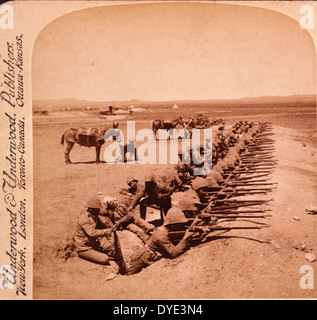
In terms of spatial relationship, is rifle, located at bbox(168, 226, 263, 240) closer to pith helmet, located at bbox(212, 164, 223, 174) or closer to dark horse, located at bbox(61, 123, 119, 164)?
pith helmet, located at bbox(212, 164, 223, 174)

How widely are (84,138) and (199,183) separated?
168 cm

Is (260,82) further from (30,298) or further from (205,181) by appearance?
(30,298)

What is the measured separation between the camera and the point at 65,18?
199 inches

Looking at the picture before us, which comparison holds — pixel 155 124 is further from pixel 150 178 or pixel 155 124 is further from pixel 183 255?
pixel 183 255

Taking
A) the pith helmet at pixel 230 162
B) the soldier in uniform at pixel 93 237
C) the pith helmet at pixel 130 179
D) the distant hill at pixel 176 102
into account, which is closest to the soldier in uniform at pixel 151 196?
the pith helmet at pixel 130 179

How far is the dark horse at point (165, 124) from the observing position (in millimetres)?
5182

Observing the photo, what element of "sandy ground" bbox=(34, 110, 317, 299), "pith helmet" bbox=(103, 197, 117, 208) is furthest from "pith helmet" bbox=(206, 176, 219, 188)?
"pith helmet" bbox=(103, 197, 117, 208)

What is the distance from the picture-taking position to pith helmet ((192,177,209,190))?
513cm

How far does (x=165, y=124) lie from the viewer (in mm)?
5230

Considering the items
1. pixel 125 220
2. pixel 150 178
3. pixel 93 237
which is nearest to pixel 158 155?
pixel 150 178

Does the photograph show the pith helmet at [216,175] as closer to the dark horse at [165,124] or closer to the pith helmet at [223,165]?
the pith helmet at [223,165]

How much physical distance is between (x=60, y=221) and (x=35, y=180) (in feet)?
2.12

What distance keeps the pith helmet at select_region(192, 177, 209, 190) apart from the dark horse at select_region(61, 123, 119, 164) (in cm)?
132
